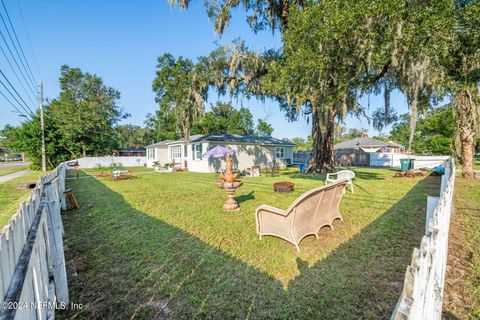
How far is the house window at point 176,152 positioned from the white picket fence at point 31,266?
17.3 metres

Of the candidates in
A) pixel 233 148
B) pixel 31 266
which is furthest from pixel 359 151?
pixel 31 266

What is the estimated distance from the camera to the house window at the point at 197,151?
17266 mm

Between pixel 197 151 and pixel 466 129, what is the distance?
15.1 metres

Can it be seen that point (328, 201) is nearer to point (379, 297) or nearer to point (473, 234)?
point (379, 297)

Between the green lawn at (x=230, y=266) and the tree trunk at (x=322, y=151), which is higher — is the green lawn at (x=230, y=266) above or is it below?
below

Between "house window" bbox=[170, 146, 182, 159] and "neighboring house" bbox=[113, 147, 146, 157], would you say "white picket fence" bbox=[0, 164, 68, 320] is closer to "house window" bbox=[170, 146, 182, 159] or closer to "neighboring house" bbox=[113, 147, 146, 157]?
"house window" bbox=[170, 146, 182, 159]

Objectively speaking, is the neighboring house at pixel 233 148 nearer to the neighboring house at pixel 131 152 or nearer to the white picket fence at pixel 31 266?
the white picket fence at pixel 31 266

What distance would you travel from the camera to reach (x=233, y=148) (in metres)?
17.3

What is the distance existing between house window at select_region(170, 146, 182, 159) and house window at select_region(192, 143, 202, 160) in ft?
→ 8.47

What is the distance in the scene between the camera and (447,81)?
662 centimetres

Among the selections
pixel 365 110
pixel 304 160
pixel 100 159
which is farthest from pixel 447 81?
pixel 100 159

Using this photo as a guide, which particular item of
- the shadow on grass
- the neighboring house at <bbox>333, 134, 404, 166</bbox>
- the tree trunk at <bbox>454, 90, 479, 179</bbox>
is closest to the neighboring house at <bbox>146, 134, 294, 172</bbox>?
the neighboring house at <bbox>333, 134, 404, 166</bbox>

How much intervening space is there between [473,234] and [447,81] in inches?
200

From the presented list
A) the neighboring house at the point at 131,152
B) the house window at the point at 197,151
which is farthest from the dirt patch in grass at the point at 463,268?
the neighboring house at the point at 131,152
